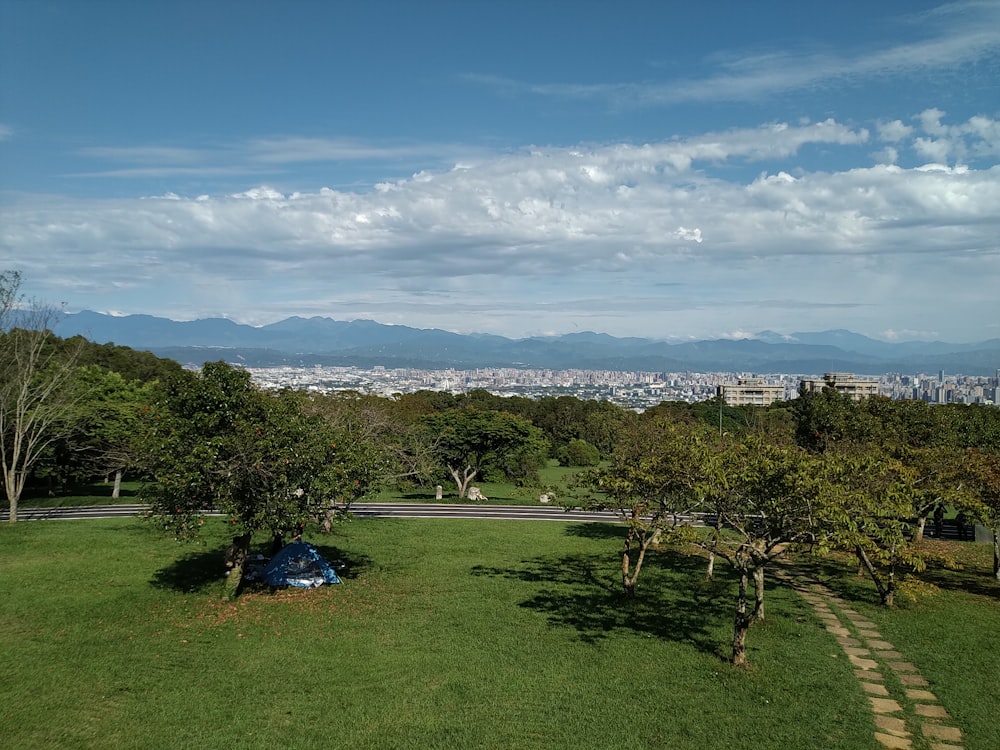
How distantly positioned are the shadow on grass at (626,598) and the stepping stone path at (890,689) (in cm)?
262

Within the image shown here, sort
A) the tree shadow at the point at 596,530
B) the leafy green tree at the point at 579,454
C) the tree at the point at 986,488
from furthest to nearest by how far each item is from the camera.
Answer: the leafy green tree at the point at 579,454 → the tree shadow at the point at 596,530 → the tree at the point at 986,488

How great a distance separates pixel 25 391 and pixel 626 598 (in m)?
26.2

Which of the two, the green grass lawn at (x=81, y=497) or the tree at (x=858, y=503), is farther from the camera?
the green grass lawn at (x=81, y=497)

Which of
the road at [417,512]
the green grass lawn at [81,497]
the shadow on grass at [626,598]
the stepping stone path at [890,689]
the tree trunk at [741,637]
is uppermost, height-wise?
the tree trunk at [741,637]

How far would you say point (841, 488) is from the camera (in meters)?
12.0

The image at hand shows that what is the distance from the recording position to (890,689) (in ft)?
39.6

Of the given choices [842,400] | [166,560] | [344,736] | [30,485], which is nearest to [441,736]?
[344,736]

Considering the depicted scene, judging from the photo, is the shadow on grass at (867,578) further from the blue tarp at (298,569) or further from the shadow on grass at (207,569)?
the blue tarp at (298,569)

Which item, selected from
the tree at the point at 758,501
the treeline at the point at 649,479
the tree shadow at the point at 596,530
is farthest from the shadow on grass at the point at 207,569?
the tree at the point at 758,501

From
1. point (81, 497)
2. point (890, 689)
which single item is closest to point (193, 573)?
point (890, 689)

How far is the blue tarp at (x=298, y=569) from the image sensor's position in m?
18.3

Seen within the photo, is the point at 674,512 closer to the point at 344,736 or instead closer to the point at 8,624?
the point at 344,736

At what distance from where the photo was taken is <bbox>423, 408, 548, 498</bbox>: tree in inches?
1503

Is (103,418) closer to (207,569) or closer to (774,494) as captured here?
(207,569)
